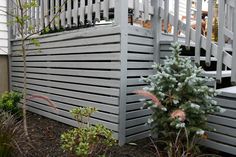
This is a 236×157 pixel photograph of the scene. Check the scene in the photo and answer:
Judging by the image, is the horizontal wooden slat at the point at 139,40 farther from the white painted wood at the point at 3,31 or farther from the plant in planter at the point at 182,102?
the white painted wood at the point at 3,31

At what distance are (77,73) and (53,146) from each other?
1.07m

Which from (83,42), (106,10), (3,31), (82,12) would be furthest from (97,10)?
(3,31)

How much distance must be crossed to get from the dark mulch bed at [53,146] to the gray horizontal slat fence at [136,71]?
6.1 inches

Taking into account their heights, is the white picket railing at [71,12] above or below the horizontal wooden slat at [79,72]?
above

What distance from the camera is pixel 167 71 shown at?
2701 mm

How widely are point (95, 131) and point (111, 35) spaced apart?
47.9 inches

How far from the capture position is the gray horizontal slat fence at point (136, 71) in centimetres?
316

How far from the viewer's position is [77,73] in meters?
3.73

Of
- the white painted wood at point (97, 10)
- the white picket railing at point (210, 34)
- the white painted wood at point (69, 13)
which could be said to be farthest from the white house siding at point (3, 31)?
the white picket railing at point (210, 34)

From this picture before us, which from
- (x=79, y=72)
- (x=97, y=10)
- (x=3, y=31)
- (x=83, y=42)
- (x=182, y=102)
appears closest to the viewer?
(x=182, y=102)

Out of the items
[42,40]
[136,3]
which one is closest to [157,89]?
[136,3]

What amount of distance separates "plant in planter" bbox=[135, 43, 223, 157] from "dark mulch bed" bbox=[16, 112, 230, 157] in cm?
40

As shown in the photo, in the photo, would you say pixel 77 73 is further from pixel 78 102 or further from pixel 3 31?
pixel 3 31

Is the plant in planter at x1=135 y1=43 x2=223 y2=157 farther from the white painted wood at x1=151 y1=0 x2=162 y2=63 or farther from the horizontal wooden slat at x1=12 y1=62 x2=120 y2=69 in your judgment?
the white painted wood at x1=151 y1=0 x2=162 y2=63
